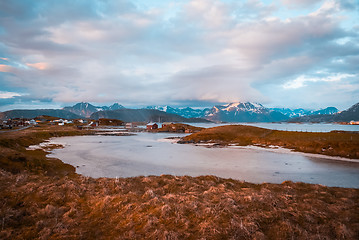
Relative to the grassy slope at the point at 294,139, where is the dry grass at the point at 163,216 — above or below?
above

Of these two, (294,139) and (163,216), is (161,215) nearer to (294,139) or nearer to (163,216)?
(163,216)

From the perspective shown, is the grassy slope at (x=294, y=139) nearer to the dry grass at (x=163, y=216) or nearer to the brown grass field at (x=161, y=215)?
the brown grass field at (x=161, y=215)

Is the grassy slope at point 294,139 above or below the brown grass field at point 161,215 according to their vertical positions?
below

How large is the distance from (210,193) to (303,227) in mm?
6519

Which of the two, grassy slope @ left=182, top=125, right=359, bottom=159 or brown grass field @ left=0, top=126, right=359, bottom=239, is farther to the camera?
grassy slope @ left=182, top=125, right=359, bottom=159

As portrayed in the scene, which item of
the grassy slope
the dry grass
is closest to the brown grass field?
the dry grass

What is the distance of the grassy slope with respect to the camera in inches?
2206

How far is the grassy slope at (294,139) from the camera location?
2206 inches

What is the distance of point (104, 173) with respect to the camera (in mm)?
35781

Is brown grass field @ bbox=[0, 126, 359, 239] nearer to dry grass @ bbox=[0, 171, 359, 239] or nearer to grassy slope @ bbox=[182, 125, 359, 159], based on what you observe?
dry grass @ bbox=[0, 171, 359, 239]

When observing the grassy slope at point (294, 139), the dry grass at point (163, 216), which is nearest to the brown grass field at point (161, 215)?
the dry grass at point (163, 216)

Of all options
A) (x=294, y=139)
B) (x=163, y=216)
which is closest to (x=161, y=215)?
(x=163, y=216)

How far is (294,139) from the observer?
76188 millimetres

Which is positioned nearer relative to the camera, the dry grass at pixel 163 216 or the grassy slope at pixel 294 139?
the dry grass at pixel 163 216
